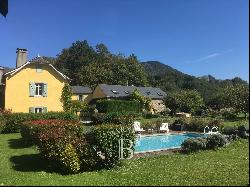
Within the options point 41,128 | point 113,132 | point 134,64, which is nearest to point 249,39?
point 113,132

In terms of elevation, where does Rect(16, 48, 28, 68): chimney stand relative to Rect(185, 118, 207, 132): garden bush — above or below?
above

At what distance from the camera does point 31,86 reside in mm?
39125

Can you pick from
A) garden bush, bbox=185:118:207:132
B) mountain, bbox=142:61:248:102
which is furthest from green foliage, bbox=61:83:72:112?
mountain, bbox=142:61:248:102

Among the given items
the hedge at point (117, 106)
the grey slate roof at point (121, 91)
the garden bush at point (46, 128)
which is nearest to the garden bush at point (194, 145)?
the garden bush at point (46, 128)

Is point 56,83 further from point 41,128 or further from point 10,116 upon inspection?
point 41,128

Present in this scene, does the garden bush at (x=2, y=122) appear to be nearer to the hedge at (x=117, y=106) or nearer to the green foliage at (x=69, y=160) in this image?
the green foliage at (x=69, y=160)

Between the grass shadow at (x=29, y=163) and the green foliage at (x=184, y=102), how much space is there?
1500 inches

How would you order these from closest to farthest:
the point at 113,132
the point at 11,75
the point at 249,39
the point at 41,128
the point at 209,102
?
the point at 249,39
the point at 113,132
the point at 41,128
the point at 11,75
the point at 209,102

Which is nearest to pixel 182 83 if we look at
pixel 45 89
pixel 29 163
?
pixel 45 89

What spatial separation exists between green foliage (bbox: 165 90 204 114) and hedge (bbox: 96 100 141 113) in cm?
506

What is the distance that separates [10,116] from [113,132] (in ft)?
54.3

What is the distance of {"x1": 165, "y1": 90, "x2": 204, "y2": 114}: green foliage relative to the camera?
53250 millimetres

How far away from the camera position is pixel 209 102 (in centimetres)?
6769

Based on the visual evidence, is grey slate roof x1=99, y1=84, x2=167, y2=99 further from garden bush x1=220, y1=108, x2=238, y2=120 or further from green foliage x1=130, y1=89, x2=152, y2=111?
garden bush x1=220, y1=108, x2=238, y2=120
